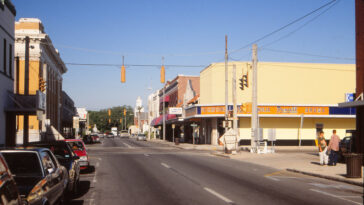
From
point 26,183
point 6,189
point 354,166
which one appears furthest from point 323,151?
point 6,189

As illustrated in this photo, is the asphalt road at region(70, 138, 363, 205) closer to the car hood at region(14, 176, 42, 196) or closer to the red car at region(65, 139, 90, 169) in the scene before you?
the red car at region(65, 139, 90, 169)

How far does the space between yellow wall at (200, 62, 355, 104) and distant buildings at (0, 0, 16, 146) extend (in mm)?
26119

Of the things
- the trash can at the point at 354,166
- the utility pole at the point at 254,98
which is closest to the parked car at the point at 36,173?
the trash can at the point at 354,166

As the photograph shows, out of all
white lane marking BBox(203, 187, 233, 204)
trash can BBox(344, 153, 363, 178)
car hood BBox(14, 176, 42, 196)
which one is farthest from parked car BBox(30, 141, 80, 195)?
trash can BBox(344, 153, 363, 178)

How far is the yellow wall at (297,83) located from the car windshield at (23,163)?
4191cm

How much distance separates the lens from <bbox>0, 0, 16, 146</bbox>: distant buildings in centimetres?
2636

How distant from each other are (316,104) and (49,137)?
29.7 meters

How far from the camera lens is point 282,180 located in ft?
52.9

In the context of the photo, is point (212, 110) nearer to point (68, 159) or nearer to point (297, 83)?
point (297, 83)

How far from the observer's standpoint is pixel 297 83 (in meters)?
49.8

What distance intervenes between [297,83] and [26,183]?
150 feet

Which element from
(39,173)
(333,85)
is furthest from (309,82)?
(39,173)

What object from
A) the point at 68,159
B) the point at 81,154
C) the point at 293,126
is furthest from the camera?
the point at 293,126

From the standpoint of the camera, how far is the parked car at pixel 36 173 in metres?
7.16
